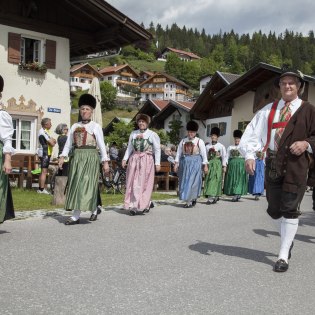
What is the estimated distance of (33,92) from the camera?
18.0 meters

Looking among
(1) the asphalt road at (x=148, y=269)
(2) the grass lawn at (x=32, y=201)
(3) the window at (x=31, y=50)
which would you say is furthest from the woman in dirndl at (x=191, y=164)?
(3) the window at (x=31, y=50)

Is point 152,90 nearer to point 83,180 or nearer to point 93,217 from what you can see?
point 93,217

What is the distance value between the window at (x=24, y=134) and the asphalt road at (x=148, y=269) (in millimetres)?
10172

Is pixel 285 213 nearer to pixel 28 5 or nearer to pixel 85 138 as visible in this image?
pixel 85 138

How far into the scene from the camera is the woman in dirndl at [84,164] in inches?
303

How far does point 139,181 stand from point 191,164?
2380mm

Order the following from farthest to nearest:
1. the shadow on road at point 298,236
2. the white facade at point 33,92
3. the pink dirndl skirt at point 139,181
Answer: the white facade at point 33,92 < the pink dirndl skirt at point 139,181 < the shadow on road at point 298,236

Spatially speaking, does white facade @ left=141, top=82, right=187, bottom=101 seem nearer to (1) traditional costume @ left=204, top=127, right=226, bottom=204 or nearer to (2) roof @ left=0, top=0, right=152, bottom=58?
(2) roof @ left=0, top=0, right=152, bottom=58

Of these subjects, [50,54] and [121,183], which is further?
[50,54]

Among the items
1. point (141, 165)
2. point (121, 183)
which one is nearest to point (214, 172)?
point (121, 183)

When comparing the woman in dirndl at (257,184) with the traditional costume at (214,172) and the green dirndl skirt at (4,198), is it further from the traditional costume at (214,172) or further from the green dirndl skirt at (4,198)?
the green dirndl skirt at (4,198)

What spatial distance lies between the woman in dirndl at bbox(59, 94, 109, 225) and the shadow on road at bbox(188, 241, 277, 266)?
219 cm

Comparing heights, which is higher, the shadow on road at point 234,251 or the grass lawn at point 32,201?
the shadow on road at point 234,251

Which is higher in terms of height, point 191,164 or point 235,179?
point 191,164
